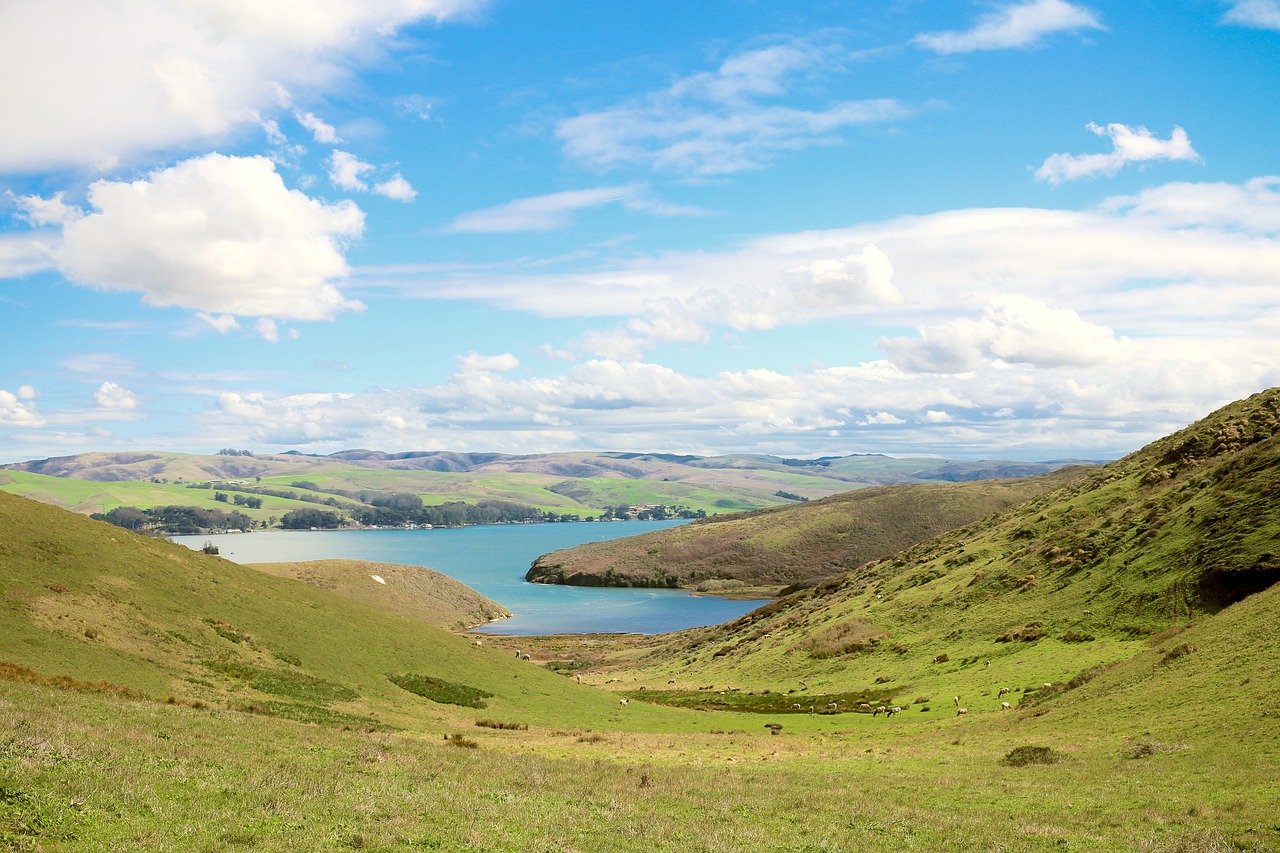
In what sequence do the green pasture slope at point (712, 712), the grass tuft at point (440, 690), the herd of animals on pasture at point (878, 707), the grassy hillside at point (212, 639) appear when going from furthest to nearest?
the grass tuft at point (440, 690) → the herd of animals on pasture at point (878, 707) → the grassy hillside at point (212, 639) → the green pasture slope at point (712, 712)

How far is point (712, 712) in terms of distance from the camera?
54781 mm

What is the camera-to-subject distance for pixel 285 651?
43562 mm

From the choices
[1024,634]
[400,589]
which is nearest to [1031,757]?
[1024,634]

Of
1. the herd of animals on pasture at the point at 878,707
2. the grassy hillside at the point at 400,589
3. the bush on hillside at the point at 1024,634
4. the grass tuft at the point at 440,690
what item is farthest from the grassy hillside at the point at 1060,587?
the grassy hillside at the point at 400,589

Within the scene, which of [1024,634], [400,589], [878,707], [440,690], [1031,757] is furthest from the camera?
[400,589]

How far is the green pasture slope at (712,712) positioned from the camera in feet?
55.8

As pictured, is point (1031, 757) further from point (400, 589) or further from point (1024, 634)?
point (400, 589)

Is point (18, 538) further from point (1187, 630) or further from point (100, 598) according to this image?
point (1187, 630)

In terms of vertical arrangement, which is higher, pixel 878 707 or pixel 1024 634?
pixel 1024 634

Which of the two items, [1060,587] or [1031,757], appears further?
[1060,587]

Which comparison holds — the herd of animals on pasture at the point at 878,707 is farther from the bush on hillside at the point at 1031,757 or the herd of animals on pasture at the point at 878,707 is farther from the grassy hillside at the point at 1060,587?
the bush on hillside at the point at 1031,757

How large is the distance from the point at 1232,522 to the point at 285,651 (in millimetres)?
59695

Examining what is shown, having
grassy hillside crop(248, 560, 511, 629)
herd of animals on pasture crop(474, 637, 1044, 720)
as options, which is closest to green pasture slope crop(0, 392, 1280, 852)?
herd of animals on pasture crop(474, 637, 1044, 720)

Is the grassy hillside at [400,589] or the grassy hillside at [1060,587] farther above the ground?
the grassy hillside at [1060,587]
